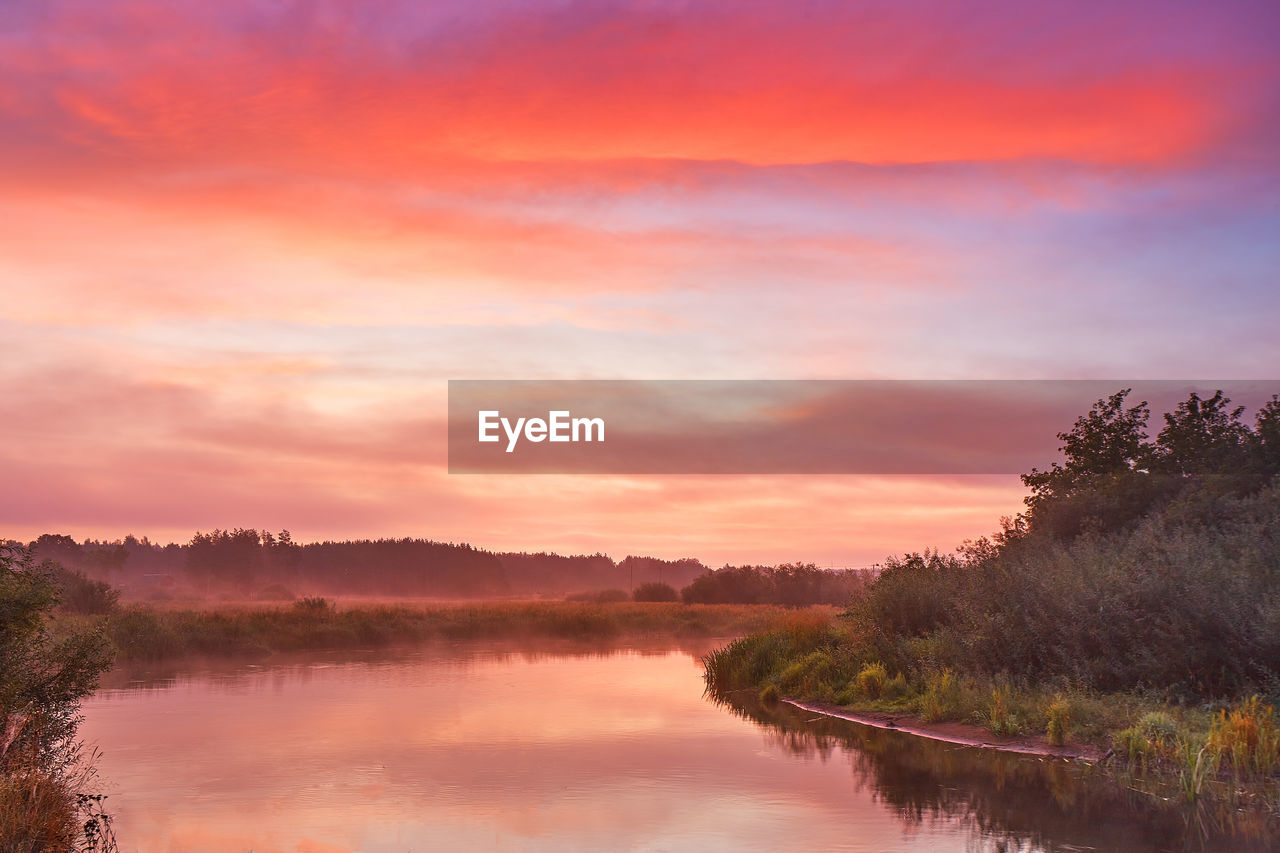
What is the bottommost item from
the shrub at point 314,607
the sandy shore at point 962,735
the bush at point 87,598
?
the sandy shore at point 962,735

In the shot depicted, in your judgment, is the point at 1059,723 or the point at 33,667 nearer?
the point at 33,667

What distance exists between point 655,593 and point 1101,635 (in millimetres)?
72335

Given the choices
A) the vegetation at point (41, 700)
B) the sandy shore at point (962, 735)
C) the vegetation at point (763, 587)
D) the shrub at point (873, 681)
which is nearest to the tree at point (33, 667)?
the vegetation at point (41, 700)

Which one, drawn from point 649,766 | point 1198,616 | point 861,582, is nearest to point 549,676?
point 861,582

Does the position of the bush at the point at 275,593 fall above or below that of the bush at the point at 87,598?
below

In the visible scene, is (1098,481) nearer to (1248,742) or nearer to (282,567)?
(1248,742)

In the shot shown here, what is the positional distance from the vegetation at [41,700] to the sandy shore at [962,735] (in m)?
16.2

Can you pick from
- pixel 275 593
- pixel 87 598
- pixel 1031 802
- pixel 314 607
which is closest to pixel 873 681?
pixel 1031 802

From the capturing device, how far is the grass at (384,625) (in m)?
46.2

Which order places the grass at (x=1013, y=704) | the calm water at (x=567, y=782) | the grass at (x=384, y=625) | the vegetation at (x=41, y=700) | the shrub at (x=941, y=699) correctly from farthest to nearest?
1. the grass at (x=384, y=625)
2. the shrub at (x=941, y=699)
3. the grass at (x=1013, y=704)
4. the calm water at (x=567, y=782)
5. the vegetation at (x=41, y=700)

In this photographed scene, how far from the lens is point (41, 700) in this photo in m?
16.5

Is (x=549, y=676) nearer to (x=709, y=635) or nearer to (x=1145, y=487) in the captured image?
(x=1145, y=487)

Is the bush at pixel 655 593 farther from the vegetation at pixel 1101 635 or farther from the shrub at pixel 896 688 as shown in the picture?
the shrub at pixel 896 688

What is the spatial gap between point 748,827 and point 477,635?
48811mm
